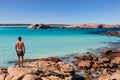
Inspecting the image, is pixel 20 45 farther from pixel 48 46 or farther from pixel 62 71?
pixel 48 46

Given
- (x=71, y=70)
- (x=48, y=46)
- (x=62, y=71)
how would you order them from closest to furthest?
(x=62, y=71), (x=71, y=70), (x=48, y=46)

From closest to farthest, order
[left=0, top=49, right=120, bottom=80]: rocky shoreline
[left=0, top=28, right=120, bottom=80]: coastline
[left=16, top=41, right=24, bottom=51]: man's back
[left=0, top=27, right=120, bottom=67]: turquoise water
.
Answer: [left=0, top=49, right=120, bottom=80]: rocky shoreline, [left=0, top=28, right=120, bottom=80]: coastline, [left=16, top=41, right=24, bottom=51]: man's back, [left=0, top=27, right=120, bottom=67]: turquoise water

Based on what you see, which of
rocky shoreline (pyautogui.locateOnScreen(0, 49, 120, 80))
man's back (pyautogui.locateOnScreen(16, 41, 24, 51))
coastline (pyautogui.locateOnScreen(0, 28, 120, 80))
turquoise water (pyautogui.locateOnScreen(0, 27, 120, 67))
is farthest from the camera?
turquoise water (pyautogui.locateOnScreen(0, 27, 120, 67))

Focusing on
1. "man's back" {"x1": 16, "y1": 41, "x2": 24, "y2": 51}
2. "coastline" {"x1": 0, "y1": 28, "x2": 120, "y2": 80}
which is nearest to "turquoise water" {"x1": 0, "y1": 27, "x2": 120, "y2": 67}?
"coastline" {"x1": 0, "y1": 28, "x2": 120, "y2": 80}

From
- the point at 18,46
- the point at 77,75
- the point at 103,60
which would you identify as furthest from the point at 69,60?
the point at 18,46

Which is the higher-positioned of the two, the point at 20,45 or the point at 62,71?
the point at 20,45

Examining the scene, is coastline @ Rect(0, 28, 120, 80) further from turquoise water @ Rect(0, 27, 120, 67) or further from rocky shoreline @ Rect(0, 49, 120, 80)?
turquoise water @ Rect(0, 27, 120, 67)

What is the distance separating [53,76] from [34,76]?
170 cm

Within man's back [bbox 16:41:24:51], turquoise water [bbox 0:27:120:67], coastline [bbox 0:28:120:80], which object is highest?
man's back [bbox 16:41:24:51]

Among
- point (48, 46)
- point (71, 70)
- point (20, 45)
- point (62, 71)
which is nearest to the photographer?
point (20, 45)

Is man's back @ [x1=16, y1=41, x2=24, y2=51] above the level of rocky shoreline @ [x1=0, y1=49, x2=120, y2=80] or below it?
above

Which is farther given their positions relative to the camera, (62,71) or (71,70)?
(71,70)

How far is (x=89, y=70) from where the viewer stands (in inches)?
915

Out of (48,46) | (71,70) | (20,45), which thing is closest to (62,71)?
(71,70)
